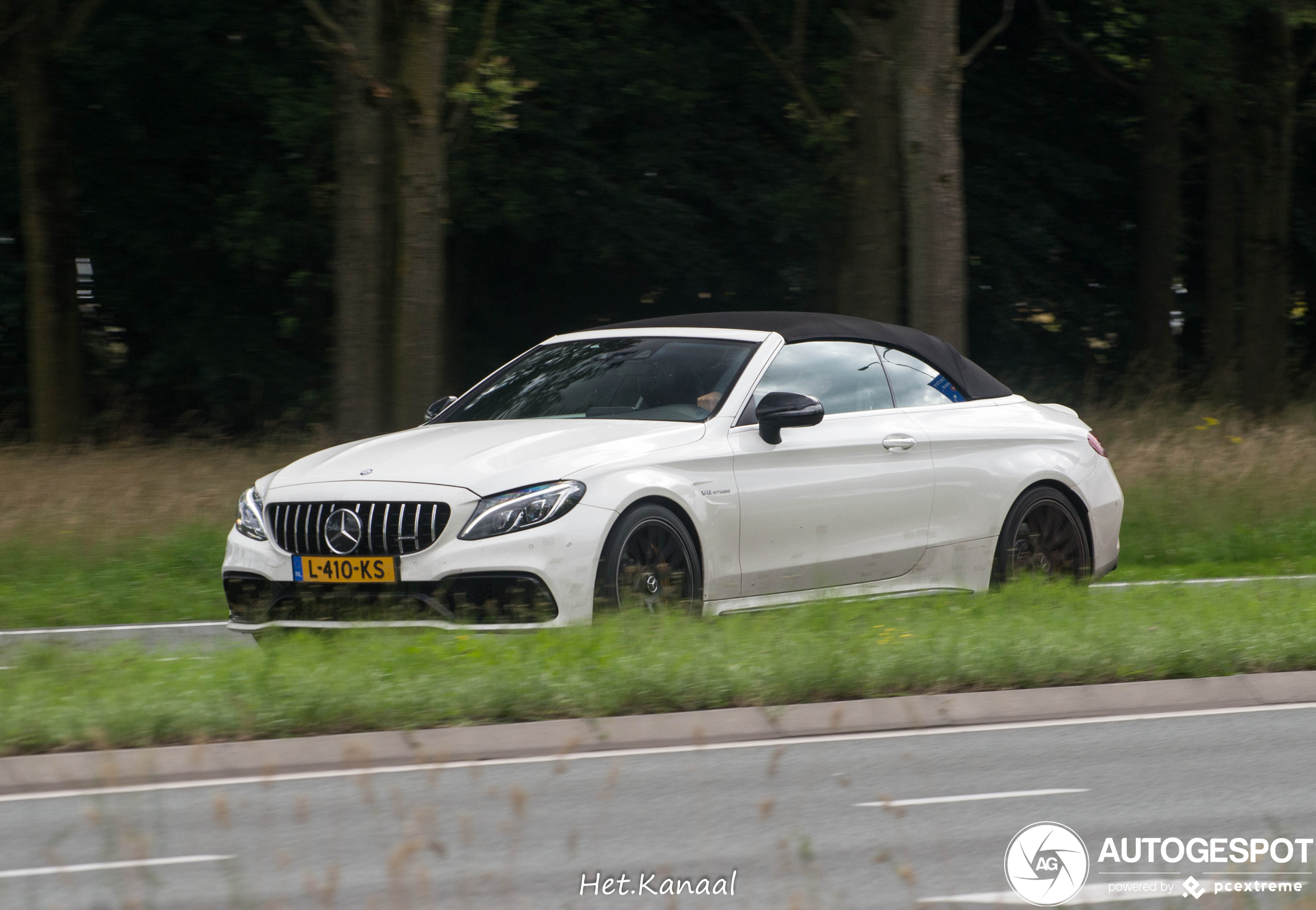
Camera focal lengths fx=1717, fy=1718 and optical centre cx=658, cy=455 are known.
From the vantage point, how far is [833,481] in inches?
341

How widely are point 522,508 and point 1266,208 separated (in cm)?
1754

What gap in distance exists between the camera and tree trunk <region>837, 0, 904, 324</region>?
16.5 metres

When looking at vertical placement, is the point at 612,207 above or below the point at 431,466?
above

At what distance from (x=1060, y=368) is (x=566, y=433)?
2123 cm

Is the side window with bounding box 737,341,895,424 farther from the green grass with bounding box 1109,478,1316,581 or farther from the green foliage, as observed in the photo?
the green foliage

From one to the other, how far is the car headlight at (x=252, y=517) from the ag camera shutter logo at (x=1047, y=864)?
13.9ft

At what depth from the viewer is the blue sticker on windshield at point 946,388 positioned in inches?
378

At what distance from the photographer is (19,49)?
18844mm

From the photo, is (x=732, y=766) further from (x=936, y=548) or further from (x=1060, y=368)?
(x=1060, y=368)

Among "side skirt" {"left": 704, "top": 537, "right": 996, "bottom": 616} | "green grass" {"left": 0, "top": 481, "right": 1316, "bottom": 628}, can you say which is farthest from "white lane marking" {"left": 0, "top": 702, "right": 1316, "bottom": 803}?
"green grass" {"left": 0, "top": 481, "right": 1316, "bottom": 628}

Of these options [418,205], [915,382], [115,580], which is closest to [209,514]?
[115,580]

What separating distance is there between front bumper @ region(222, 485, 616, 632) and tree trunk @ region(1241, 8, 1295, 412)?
16.8m

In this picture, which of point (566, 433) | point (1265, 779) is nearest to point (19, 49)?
point (566, 433)

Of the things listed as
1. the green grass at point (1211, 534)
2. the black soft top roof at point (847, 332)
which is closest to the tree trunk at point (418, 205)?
the black soft top roof at point (847, 332)
